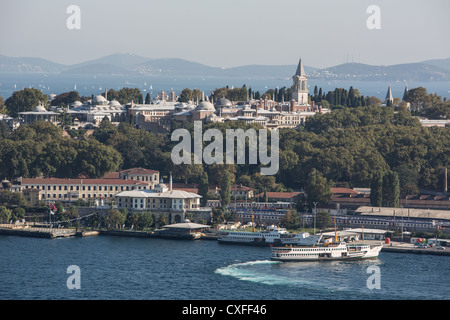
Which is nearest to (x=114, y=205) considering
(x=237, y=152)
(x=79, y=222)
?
(x=79, y=222)

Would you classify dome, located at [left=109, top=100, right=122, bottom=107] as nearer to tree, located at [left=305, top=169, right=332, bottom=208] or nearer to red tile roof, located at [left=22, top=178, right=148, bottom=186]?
red tile roof, located at [left=22, top=178, right=148, bottom=186]

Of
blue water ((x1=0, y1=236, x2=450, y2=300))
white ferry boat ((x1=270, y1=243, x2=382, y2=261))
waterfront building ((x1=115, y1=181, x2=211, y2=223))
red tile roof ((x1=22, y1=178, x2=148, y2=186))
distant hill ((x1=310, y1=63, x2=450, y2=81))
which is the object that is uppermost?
distant hill ((x1=310, y1=63, x2=450, y2=81))

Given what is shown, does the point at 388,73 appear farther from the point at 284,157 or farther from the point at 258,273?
the point at 258,273

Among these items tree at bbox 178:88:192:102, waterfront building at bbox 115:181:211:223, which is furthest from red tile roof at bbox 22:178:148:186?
tree at bbox 178:88:192:102

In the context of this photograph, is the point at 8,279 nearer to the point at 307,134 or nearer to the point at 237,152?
the point at 237,152
